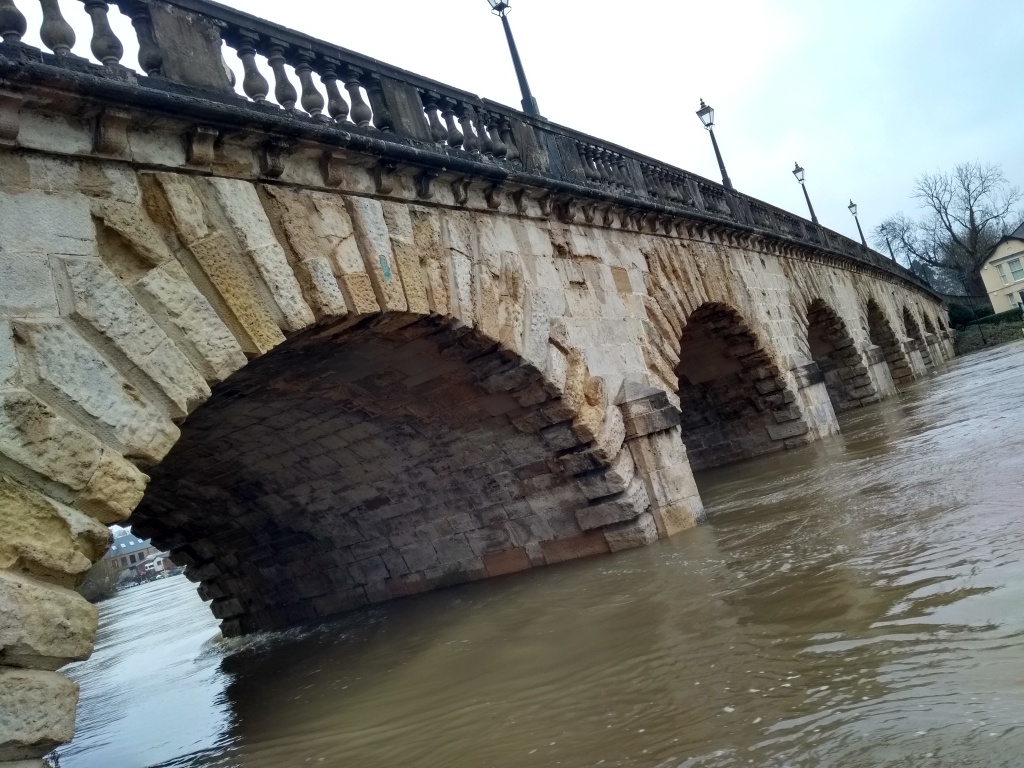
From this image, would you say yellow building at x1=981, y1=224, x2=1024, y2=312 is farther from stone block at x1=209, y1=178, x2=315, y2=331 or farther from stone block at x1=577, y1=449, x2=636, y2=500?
stone block at x1=209, y1=178, x2=315, y2=331

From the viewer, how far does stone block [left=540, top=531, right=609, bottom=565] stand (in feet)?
25.3

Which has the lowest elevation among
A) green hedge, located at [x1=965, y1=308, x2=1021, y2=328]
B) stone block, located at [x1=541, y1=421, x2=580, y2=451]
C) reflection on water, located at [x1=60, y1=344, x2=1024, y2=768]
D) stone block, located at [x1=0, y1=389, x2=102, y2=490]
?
reflection on water, located at [x1=60, y1=344, x2=1024, y2=768]

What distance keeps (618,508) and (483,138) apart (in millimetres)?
3370

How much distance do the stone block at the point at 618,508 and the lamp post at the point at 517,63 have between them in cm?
445

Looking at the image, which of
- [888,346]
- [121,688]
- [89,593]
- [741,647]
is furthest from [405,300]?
[89,593]

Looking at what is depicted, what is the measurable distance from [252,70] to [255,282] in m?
1.41

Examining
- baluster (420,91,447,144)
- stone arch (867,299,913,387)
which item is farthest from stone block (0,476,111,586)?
stone arch (867,299,913,387)

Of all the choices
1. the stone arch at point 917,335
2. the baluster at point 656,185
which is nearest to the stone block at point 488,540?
the baluster at point 656,185

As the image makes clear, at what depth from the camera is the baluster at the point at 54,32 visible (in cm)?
393

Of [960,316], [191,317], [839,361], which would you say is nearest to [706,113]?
→ [839,361]

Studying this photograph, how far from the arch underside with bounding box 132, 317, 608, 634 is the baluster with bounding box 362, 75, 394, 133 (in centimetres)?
142

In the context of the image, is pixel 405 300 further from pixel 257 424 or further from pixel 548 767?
pixel 548 767

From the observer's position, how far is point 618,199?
892 centimetres

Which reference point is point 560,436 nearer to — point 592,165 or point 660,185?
point 592,165
